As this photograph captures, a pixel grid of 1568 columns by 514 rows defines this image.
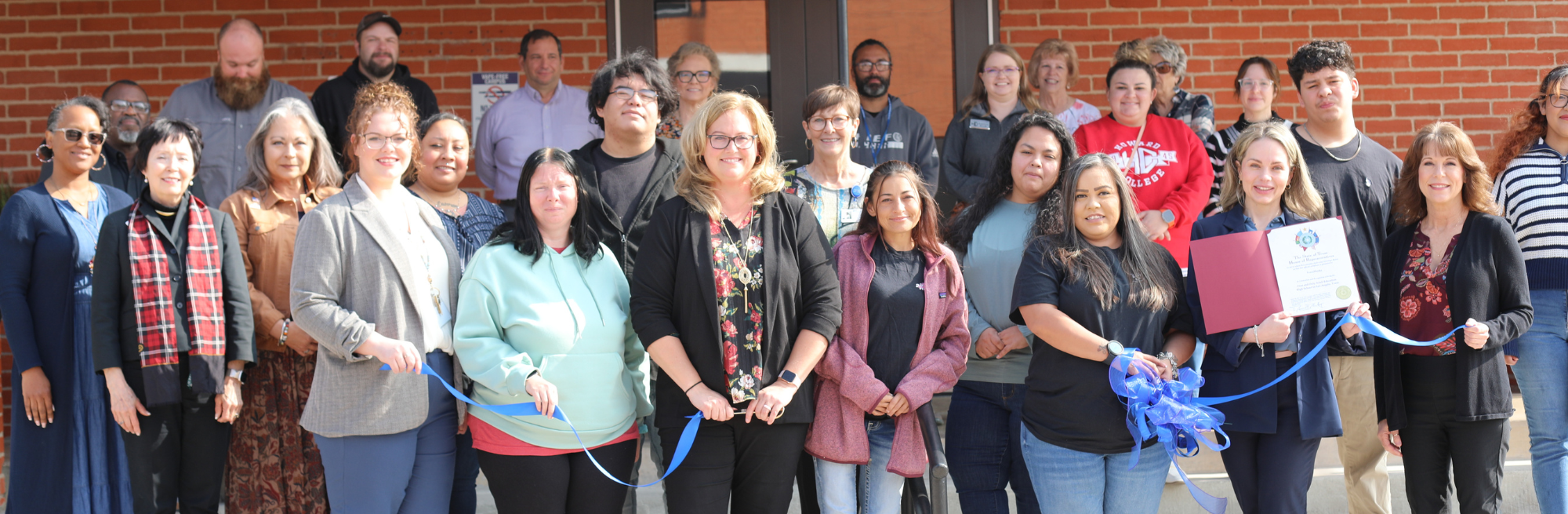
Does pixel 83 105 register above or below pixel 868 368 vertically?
above

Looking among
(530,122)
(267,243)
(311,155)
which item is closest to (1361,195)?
(530,122)

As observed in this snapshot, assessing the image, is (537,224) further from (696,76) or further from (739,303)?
(696,76)

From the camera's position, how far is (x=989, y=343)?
3.59 m

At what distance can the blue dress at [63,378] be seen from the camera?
12.8 ft

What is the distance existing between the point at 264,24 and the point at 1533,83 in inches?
293

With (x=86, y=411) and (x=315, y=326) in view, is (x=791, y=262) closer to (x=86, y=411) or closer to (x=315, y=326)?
(x=315, y=326)

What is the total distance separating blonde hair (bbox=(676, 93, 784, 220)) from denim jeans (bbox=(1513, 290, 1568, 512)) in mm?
2774

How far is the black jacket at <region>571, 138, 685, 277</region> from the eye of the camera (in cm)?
355

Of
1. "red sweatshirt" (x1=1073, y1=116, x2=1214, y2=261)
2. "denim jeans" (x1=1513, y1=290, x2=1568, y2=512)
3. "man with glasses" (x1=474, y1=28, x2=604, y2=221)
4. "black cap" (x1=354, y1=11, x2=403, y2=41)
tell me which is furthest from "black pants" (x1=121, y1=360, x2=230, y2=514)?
"denim jeans" (x1=1513, y1=290, x2=1568, y2=512)

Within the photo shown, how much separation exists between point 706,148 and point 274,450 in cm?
198

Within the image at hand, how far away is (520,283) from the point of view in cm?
320

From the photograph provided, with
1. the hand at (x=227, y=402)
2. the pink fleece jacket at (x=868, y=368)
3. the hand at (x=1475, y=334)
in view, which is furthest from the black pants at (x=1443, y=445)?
the hand at (x=227, y=402)

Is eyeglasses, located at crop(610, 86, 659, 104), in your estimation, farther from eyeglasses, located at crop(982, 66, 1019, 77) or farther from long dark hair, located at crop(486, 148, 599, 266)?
eyeglasses, located at crop(982, 66, 1019, 77)

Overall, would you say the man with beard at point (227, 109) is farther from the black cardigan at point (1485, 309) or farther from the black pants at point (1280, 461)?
the black cardigan at point (1485, 309)
